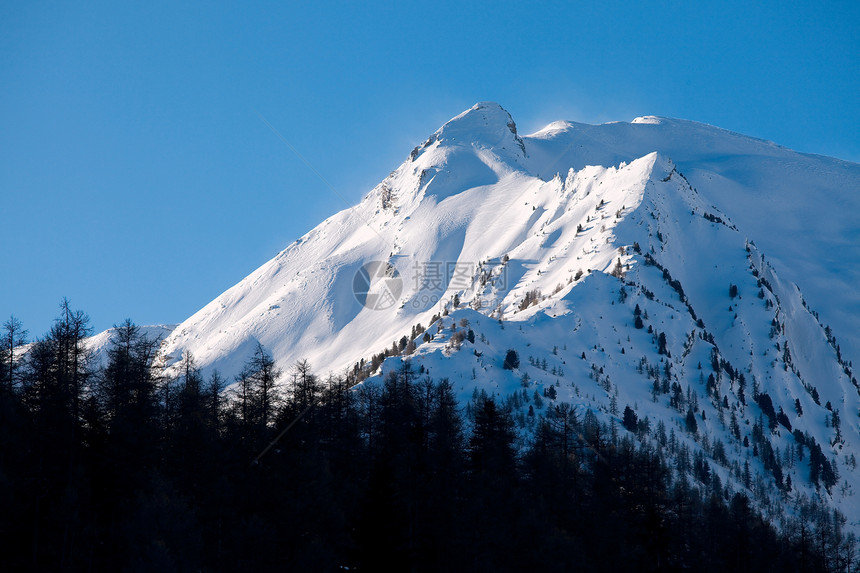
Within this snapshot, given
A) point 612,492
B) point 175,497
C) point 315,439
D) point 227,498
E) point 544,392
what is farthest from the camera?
point 544,392

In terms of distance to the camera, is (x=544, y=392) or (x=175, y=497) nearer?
(x=175, y=497)

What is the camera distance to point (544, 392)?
195000 millimetres

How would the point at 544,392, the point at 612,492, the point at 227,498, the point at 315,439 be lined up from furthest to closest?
the point at 544,392
the point at 612,492
the point at 315,439
the point at 227,498

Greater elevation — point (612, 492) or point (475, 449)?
point (475, 449)

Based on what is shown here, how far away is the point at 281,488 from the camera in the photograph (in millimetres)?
64750

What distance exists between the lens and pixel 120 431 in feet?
206

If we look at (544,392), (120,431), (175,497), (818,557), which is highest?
(544,392)

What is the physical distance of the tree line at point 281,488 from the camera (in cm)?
5666

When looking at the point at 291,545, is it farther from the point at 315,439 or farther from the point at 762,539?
the point at 762,539

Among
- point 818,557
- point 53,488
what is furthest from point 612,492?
point 53,488

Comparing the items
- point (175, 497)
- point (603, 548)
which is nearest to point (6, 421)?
point (175, 497)

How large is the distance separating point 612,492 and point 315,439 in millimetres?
27686

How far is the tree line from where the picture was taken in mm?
56656

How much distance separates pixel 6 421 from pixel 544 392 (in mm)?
147715
